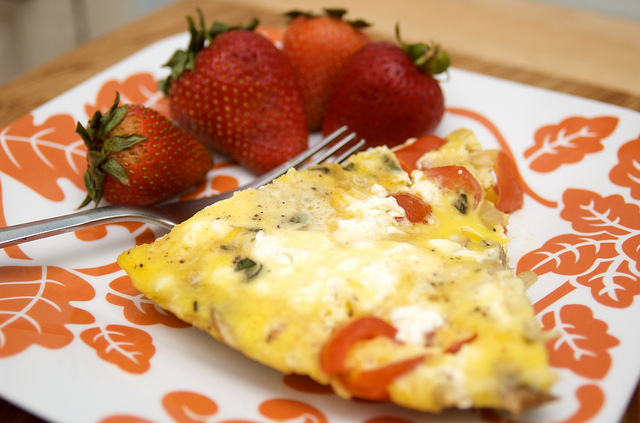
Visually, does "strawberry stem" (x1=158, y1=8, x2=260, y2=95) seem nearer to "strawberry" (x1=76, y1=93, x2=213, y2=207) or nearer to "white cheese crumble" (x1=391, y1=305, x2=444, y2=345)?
"strawberry" (x1=76, y1=93, x2=213, y2=207)

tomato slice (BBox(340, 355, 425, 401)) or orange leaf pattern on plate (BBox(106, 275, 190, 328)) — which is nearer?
tomato slice (BBox(340, 355, 425, 401))

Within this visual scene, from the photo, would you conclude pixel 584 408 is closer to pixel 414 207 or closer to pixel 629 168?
pixel 414 207

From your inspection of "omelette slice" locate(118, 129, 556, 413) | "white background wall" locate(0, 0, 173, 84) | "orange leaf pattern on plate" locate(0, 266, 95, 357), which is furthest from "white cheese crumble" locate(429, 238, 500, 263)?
"white background wall" locate(0, 0, 173, 84)

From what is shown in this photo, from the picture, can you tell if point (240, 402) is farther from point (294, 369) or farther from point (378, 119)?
point (378, 119)

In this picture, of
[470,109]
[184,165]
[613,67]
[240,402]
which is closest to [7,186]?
[184,165]

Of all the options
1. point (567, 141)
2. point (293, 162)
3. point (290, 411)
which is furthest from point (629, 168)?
point (290, 411)

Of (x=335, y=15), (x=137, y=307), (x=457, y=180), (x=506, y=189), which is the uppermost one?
(x=335, y=15)
